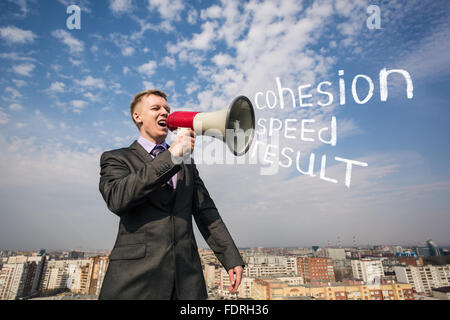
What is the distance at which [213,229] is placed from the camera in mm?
1828

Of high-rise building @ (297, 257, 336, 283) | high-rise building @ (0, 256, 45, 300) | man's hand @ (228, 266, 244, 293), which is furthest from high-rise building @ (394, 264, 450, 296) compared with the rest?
high-rise building @ (0, 256, 45, 300)

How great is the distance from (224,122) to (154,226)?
826 millimetres

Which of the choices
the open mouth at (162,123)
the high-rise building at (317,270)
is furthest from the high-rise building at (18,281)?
the open mouth at (162,123)

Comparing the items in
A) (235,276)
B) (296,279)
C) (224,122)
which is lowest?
(296,279)

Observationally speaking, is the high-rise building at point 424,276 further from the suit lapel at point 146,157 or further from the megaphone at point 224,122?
the suit lapel at point 146,157

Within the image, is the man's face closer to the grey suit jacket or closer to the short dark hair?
the short dark hair

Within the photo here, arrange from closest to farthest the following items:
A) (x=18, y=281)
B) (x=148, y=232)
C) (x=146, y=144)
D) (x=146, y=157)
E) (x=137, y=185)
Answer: (x=137, y=185) → (x=148, y=232) → (x=146, y=157) → (x=146, y=144) → (x=18, y=281)

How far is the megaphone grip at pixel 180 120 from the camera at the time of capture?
1.70 metres

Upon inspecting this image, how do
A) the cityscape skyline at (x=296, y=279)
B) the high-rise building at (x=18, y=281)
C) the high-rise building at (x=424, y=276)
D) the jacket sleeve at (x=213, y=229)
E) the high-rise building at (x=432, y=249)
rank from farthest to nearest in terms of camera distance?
the high-rise building at (x=432, y=249) → the high-rise building at (x=424, y=276) → the high-rise building at (x=18, y=281) → the cityscape skyline at (x=296, y=279) → the jacket sleeve at (x=213, y=229)

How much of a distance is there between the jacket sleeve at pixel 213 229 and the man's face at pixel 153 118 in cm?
39

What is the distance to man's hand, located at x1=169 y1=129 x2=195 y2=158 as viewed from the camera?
4.51ft

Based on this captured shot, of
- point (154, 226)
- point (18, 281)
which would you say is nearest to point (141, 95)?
point (154, 226)

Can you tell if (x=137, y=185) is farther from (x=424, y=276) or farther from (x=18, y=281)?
(x=424, y=276)
